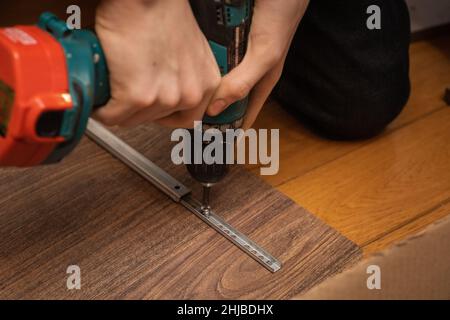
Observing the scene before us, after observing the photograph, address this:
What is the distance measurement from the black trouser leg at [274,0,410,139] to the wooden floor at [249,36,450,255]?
47 mm

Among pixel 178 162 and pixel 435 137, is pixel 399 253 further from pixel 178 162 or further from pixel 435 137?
pixel 435 137

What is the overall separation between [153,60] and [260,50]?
0.16 meters

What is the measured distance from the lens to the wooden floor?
987 millimetres

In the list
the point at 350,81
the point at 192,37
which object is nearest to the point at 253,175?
the point at 350,81

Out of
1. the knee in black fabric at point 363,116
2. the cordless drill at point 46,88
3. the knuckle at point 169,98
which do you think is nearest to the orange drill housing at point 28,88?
the cordless drill at point 46,88

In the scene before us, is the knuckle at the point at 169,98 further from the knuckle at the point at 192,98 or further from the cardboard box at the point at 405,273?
the cardboard box at the point at 405,273

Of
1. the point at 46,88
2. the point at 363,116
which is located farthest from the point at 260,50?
the point at 363,116

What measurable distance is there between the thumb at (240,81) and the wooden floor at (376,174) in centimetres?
31

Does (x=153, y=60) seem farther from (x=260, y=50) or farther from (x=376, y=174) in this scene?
(x=376, y=174)

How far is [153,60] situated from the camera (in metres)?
0.68

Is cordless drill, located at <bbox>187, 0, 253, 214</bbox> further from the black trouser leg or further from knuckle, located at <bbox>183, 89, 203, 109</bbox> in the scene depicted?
the black trouser leg

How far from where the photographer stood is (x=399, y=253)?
1.92 feet

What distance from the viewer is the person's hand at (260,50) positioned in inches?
30.0
